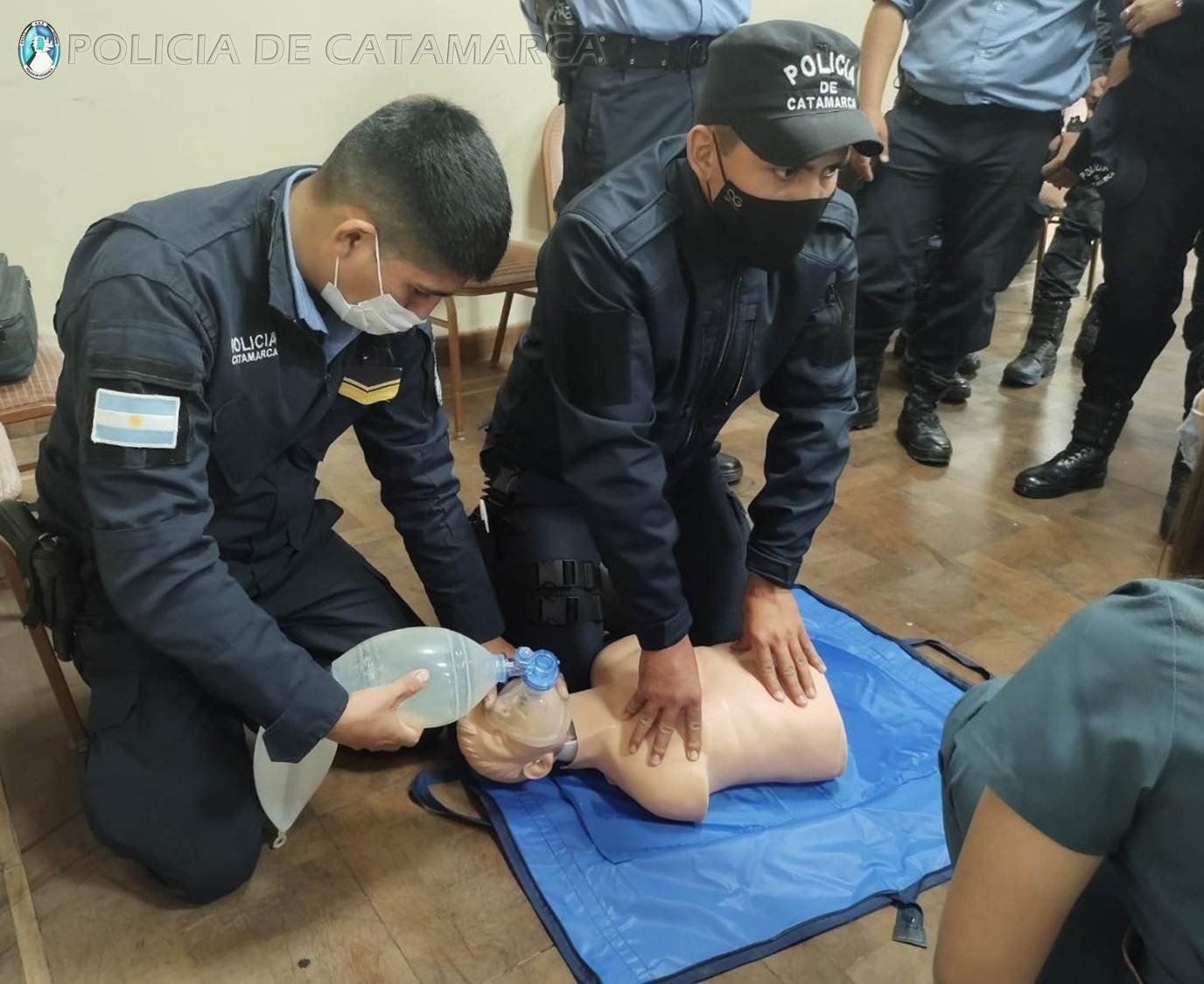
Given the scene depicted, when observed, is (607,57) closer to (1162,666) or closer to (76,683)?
(76,683)

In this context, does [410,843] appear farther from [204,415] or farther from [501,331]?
[501,331]

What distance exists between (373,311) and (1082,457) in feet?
6.52

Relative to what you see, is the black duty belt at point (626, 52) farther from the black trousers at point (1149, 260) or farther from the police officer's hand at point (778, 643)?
the police officer's hand at point (778, 643)

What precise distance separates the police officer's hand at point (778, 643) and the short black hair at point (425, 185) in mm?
668

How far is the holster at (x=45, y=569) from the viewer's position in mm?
1239

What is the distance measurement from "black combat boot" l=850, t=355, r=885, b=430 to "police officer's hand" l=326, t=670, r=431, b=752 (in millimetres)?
1821

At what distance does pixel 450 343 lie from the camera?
8.52 feet

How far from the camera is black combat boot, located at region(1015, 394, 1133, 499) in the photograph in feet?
7.98

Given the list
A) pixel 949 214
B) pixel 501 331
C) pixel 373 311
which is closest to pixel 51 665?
pixel 373 311

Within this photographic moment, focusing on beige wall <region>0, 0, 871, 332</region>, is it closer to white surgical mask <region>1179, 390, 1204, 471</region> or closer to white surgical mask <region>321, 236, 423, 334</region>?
white surgical mask <region>321, 236, 423, 334</region>

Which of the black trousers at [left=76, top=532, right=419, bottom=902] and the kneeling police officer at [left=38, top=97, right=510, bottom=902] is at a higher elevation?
the kneeling police officer at [left=38, top=97, right=510, bottom=902]

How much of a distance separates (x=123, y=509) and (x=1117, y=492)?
2327mm
